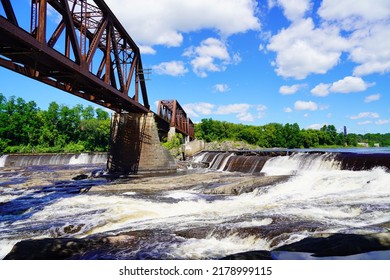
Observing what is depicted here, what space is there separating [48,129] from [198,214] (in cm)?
8010

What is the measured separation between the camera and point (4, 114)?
7688 centimetres

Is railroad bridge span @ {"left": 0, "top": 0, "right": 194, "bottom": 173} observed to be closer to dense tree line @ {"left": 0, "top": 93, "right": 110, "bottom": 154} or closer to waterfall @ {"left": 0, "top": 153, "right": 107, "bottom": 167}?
waterfall @ {"left": 0, "top": 153, "right": 107, "bottom": 167}

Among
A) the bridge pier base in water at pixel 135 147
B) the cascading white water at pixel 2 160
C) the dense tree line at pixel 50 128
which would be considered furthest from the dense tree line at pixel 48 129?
the bridge pier base in water at pixel 135 147

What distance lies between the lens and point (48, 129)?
81.9m

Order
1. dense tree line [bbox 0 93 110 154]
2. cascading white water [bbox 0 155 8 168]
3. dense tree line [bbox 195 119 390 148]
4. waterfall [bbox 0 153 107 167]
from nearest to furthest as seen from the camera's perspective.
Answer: cascading white water [bbox 0 155 8 168]
waterfall [bbox 0 153 107 167]
dense tree line [bbox 0 93 110 154]
dense tree line [bbox 195 119 390 148]

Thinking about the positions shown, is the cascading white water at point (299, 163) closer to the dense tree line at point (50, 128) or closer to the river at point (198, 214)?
the river at point (198, 214)

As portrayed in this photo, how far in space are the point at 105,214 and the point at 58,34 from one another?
372 inches

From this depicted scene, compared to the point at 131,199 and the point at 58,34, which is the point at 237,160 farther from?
the point at 58,34

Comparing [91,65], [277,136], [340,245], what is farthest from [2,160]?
[277,136]

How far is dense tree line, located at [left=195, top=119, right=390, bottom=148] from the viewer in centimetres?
12912

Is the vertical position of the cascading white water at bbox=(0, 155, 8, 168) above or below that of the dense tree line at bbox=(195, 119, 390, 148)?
below

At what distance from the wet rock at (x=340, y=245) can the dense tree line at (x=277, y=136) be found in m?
123

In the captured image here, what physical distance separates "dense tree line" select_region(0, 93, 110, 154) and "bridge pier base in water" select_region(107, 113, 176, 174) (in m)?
48.5

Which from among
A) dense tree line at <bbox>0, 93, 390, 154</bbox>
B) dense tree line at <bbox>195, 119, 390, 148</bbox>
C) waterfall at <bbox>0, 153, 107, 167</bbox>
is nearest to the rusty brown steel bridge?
waterfall at <bbox>0, 153, 107, 167</bbox>
